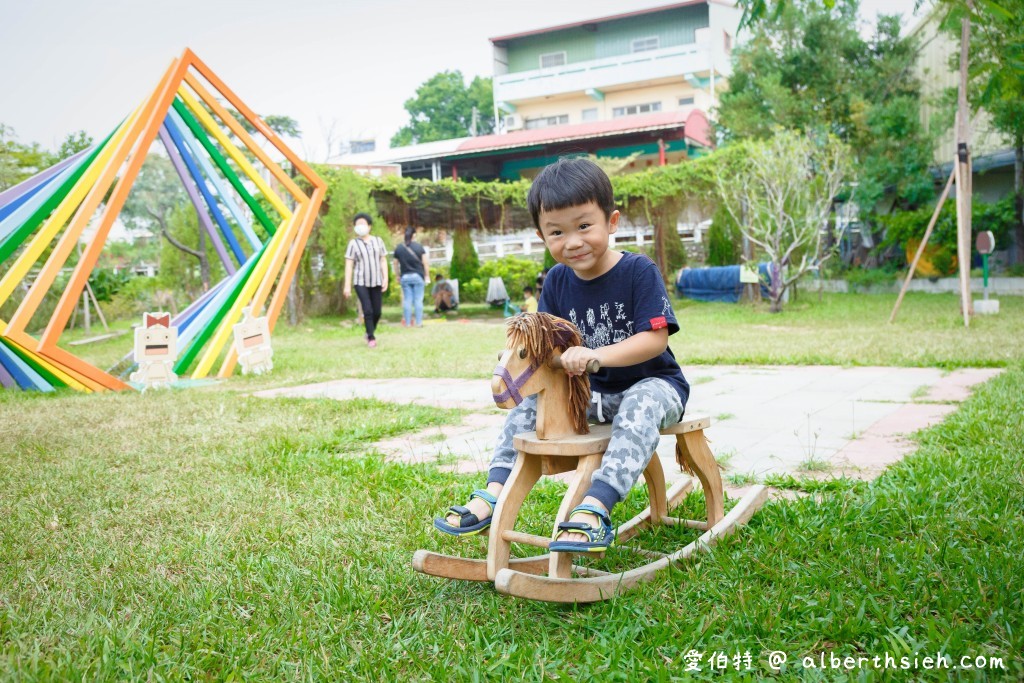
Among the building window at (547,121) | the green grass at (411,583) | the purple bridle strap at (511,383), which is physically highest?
the building window at (547,121)

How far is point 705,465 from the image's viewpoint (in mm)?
2398

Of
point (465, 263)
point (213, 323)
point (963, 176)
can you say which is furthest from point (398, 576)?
point (465, 263)

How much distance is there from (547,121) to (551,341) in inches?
1122

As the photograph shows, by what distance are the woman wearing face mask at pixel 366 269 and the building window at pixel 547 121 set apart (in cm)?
2036

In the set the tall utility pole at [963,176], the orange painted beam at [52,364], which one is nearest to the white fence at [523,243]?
the tall utility pole at [963,176]

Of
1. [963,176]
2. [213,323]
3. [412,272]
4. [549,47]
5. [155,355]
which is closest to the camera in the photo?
[155,355]

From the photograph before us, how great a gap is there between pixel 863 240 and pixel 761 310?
24.3 feet

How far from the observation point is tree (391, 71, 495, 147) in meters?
40.7

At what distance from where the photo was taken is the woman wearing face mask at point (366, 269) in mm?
9508

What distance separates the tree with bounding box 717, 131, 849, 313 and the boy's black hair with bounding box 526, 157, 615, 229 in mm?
10218

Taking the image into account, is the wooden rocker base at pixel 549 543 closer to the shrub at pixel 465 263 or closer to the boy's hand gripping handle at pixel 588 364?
the boy's hand gripping handle at pixel 588 364

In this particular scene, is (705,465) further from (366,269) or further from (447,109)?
(447,109)

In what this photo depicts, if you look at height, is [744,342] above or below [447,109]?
below

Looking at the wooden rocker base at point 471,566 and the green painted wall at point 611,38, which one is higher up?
the green painted wall at point 611,38
